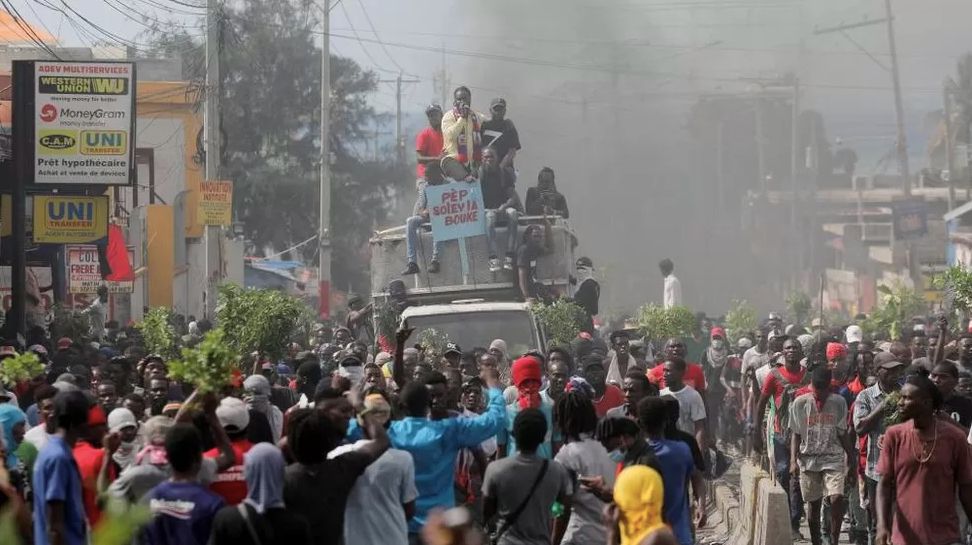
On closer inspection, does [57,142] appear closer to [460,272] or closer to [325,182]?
[460,272]

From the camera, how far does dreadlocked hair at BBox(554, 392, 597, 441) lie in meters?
8.70

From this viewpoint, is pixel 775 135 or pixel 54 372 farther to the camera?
pixel 775 135

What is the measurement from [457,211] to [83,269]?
8.25 m

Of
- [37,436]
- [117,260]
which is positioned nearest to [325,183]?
[117,260]

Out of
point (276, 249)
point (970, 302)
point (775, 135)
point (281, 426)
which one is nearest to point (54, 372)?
point (281, 426)

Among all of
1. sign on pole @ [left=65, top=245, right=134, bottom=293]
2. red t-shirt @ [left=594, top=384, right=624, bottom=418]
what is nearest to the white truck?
sign on pole @ [left=65, top=245, right=134, bottom=293]

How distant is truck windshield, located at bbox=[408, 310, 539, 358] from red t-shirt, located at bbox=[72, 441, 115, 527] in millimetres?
10738

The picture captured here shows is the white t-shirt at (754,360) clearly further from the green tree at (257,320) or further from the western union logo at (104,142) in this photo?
the western union logo at (104,142)

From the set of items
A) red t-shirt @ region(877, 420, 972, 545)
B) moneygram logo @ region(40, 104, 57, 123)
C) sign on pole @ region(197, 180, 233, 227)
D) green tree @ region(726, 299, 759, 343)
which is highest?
moneygram logo @ region(40, 104, 57, 123)

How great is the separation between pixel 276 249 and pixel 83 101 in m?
40.9

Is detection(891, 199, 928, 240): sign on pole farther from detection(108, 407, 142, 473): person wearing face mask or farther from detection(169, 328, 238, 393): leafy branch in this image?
detection(169, 328, 238, 393): leafy branch

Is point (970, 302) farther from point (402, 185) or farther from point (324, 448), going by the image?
point (402, 185)

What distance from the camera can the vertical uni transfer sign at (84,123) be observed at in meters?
21.6

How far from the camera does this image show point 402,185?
6569cm
